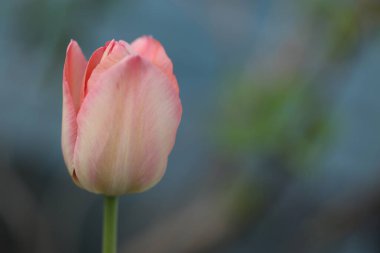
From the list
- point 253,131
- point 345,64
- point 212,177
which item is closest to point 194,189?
point 212,177

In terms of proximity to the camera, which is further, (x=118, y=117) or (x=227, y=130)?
(x=227, y=130)

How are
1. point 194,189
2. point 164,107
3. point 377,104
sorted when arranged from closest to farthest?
point 164,107, point 194,189, point 377,104

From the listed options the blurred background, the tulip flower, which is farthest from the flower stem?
the blurred background

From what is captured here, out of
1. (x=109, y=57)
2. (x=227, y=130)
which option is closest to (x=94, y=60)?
(x=109, y=57)

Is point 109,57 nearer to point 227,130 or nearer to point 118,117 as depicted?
point 118,117

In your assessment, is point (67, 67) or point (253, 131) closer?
point (67, 67)

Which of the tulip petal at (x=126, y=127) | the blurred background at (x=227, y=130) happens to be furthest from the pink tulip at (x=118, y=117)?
the blurred background at (x=227, y=130)

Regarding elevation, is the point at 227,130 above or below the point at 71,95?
above

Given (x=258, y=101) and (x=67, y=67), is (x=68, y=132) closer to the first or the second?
(x=67, y=67)
